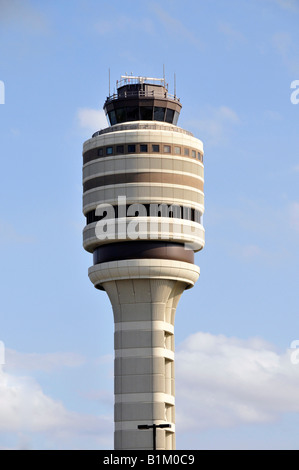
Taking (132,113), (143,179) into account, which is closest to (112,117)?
(132,113)

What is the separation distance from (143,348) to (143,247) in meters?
11.4

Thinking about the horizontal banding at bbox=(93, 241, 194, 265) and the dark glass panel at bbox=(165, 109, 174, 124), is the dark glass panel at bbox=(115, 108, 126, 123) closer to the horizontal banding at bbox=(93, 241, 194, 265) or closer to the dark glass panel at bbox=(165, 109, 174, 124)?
the dark glass panel at bbox=(165, 109, 174, 124)

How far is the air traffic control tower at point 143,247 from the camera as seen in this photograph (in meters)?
120

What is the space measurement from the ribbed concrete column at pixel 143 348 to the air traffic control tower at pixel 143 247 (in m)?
0.11

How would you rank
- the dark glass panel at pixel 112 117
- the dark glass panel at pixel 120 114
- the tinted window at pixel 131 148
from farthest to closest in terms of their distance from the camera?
the dark glass panel at pixel 112 117, the dark glass panel at pixel 120 114, the tinted window at pixel 131 148

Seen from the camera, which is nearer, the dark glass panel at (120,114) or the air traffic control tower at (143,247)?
the air traffic control tower at (143,247)

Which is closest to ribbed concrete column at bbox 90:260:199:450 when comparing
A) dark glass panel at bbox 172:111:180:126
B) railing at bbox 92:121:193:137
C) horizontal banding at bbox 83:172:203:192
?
horizontal banding at bbox 83:172:203:192

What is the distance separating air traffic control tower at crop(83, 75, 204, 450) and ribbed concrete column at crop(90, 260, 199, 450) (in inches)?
4.4

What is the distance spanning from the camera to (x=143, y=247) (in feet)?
399

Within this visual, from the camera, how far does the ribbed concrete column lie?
119m

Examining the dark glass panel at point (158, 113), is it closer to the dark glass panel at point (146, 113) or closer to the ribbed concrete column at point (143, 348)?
the dark glass panel at point (146, 113)

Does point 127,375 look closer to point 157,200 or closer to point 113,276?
point 113,276

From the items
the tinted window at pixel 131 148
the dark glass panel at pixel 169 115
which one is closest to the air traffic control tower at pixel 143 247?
the tinted window at pixel 131 148
